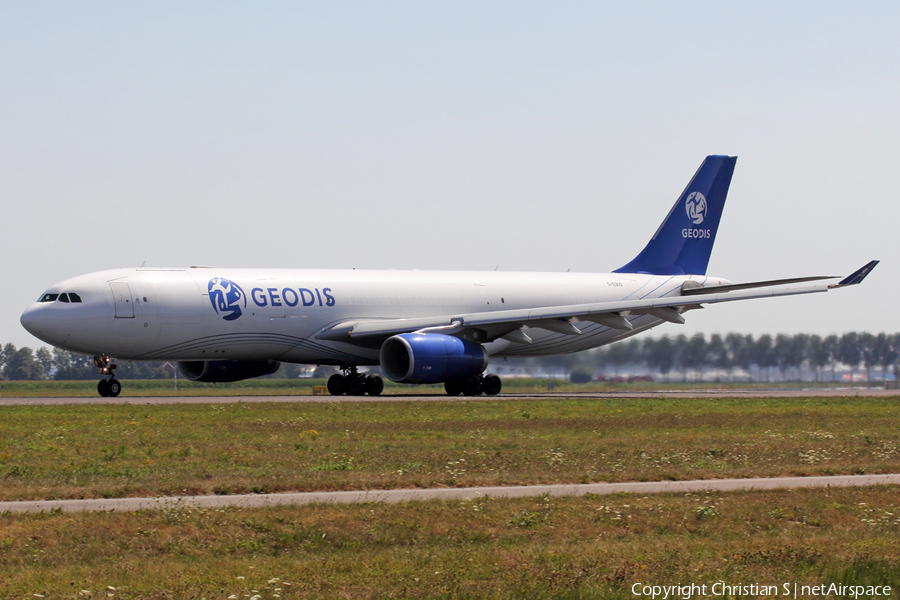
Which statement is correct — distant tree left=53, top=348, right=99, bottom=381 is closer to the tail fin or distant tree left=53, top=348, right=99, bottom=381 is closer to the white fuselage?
the white fuselage

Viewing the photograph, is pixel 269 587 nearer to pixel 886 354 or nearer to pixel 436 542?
pixel 436 542

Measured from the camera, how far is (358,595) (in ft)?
31.5

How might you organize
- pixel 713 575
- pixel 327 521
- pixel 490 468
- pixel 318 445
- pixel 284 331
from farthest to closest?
pixel 284 331 → pixel 318 445 → pixel 490 468 → pixel 327 521 → pixel 713 575

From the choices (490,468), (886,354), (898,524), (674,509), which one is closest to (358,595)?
(674,509)

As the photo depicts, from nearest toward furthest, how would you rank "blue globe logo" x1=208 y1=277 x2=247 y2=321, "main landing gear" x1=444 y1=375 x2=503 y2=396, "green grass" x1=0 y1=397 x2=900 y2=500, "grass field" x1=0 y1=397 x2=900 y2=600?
"grass field" x1=0 y1=397 x2=900 y2=600, "green grass" x1=0 y1=397 x2=900 y2=500, "blue globe logo" x1=208 y1=277 x2=247 y2=321, "main landing gear" x1=444 y1=375 x2=503 y2=396

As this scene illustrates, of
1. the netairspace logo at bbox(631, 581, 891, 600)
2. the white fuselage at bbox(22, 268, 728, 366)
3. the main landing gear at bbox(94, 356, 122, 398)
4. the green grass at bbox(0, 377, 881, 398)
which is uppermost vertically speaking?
the white fuselage at bbox(22, 268, 728, 366)

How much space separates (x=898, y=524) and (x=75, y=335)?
27.5 meters

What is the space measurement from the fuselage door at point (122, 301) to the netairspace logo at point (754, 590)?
27.7 m

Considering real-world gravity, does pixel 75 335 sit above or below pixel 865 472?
above

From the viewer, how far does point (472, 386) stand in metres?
39.8

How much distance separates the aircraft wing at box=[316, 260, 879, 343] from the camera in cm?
3852

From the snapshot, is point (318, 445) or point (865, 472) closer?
point (865, 472)

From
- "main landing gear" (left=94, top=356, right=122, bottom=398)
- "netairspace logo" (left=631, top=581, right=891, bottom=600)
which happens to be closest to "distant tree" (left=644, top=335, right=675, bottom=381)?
"main landing gear" (left=94, top=356, right=122, bottom=398)

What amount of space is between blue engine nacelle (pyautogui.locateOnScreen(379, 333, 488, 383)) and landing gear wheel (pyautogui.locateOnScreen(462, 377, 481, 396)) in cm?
106
